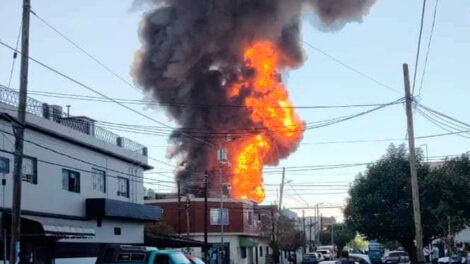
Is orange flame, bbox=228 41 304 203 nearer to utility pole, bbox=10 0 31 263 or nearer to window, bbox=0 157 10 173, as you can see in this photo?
window, bbox=0 157 10 173

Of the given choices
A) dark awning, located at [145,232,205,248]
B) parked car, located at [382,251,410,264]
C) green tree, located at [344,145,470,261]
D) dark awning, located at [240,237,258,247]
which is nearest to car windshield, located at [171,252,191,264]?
dark awning, located at [145,232,205,248]

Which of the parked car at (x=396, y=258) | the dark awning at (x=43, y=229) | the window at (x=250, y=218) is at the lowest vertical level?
the parked car at (x=396, y=258)

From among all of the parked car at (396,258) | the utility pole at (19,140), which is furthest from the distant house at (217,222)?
the utility pole at (19,140)

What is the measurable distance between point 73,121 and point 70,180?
281cm

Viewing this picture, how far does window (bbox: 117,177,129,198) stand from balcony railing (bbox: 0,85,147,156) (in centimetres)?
171

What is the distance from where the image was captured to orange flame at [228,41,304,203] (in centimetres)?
6131

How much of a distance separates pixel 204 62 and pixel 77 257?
36.7 metres

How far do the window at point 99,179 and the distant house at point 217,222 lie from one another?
21200mm

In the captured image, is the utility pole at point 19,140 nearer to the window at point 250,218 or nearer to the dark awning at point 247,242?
the dark awning at point 247,242

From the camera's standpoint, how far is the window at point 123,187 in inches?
1417

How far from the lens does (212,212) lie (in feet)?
195

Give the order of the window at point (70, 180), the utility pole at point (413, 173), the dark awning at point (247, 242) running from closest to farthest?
the utility pole at point (413, 173)
the window at point (70, 180)
the dark awning at point (247, 242)

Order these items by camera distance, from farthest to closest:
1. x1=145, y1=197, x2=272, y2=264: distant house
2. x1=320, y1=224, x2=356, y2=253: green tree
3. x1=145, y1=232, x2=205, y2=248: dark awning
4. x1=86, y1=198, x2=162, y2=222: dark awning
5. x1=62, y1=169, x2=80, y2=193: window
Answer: x1=320, y1=224, x2=356, y2=253: green tree < x1=145, y1=197, x2=272, y2=264: distant house < x1=145, y1=232, x2=205, y2=248: dark awning < x1=86, y1=198, x2=162, y2=222: dark awning < x1=62, y1=169, x2=80, y2=193: window

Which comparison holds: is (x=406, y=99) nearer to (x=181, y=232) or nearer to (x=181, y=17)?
(x=181, y=232)
